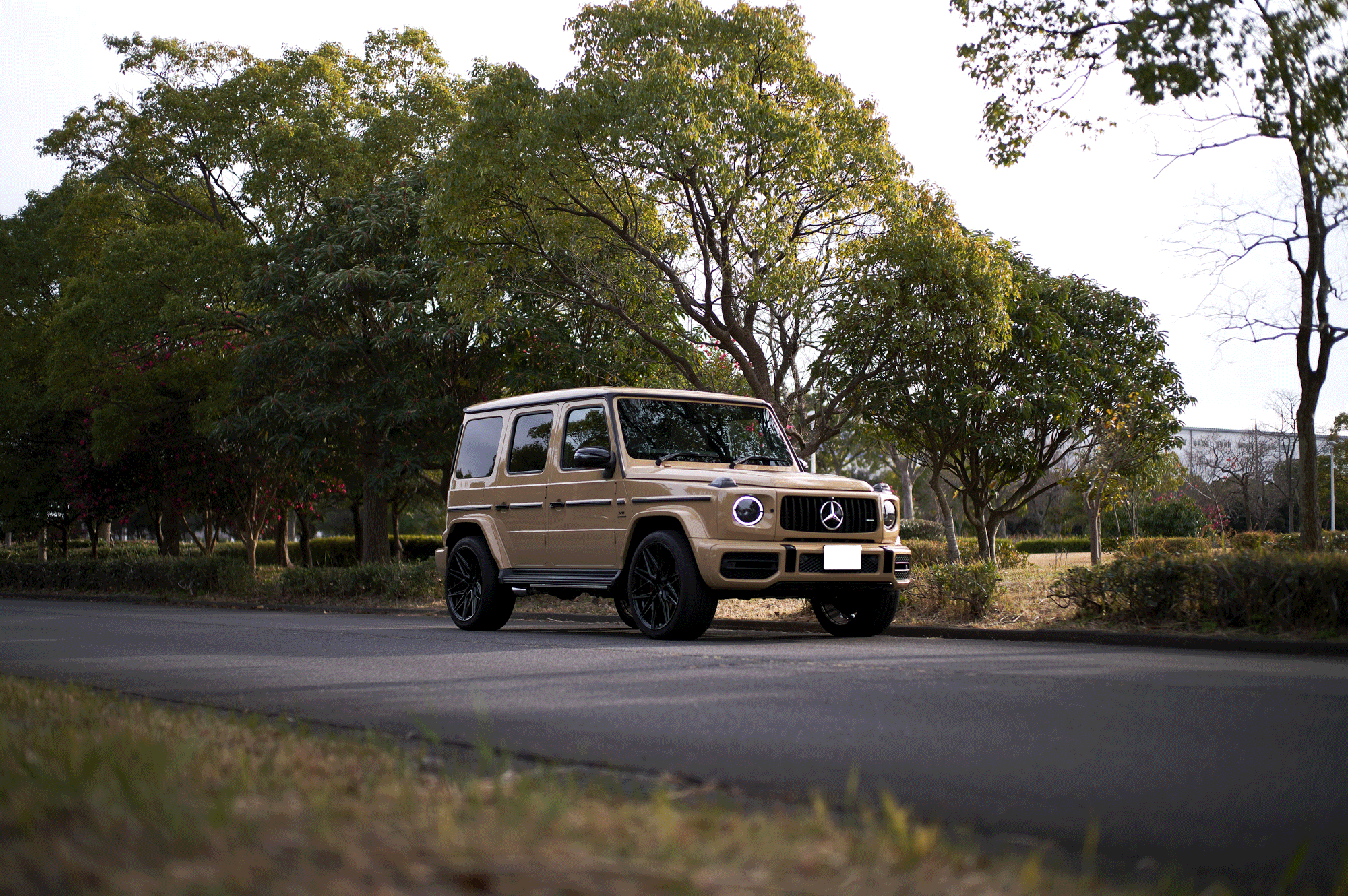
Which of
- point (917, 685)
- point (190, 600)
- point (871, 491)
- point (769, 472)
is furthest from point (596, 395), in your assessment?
point (190, 600)

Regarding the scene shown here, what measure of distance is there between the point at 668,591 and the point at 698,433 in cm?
172

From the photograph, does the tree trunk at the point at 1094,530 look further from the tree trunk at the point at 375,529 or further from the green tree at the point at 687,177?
the tree trunk at the point at 375,529

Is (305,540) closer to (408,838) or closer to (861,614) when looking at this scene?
(861,614)

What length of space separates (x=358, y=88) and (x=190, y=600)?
1130 cm

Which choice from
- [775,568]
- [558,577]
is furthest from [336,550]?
[775,568]

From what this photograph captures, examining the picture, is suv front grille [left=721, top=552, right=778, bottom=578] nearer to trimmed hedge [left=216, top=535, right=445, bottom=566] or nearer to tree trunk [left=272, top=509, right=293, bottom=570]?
tree trunk [left=272, top=509, right=293, bottom=570]

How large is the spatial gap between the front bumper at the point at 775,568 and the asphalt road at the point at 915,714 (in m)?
0.48

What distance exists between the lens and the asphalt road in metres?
4.01

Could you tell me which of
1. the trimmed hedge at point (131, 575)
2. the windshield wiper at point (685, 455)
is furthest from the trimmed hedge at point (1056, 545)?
the windshield wiper at point (685, 455)

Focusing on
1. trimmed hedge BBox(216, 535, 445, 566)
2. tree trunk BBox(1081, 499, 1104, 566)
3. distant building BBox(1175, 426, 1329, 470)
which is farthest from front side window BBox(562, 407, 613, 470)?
distant building BBox(1175, 426, 1329, 470)

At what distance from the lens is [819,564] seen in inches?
410

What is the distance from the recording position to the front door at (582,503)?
11094 millimetres

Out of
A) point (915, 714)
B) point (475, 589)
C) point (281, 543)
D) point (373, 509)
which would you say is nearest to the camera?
point (915, 714)

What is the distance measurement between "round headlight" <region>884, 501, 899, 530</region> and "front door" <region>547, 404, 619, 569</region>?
94.5 inches
